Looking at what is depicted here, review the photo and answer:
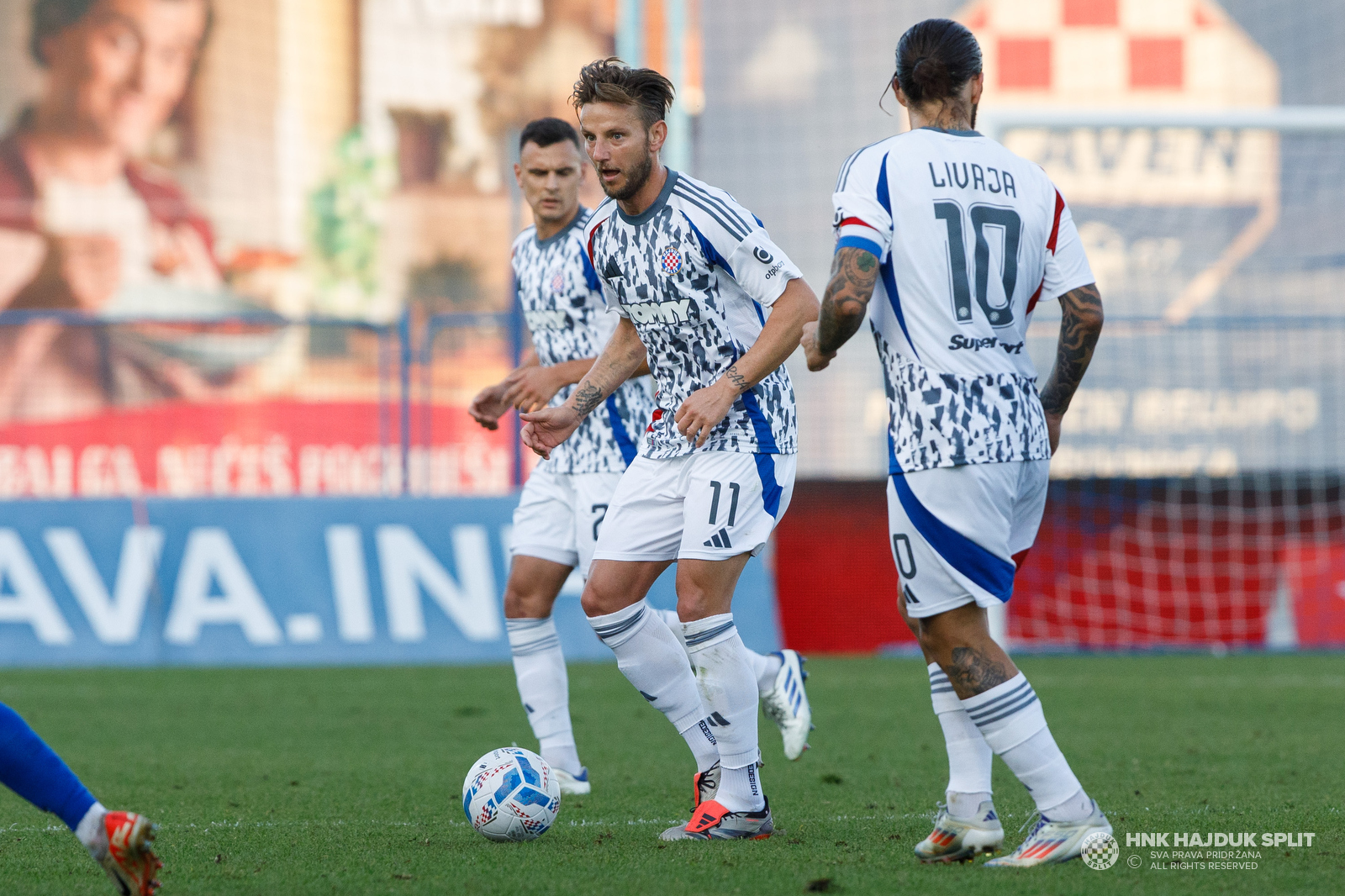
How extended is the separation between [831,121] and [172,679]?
981 cm

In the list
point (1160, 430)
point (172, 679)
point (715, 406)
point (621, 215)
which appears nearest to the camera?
point (715, 406)

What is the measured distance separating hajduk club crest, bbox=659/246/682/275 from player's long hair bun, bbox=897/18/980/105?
854 millimetres

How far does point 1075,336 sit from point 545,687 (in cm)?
253

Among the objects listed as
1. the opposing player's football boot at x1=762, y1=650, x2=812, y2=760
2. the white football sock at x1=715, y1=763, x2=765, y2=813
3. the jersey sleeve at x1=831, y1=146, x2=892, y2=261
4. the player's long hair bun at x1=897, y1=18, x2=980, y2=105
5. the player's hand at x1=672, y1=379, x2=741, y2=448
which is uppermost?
the player's long hair bun at x1=897, y1=18, x2=980, y2=105

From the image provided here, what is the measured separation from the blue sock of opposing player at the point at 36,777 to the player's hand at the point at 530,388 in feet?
6.26

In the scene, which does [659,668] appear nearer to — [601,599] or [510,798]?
[601,599]

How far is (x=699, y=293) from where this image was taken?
4.37 m

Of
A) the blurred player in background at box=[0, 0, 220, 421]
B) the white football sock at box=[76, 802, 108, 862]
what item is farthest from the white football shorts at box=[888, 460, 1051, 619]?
the blurred player in background at box=[0, 0, 220, 421]

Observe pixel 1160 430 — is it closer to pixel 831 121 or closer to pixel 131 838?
pixel 831 121

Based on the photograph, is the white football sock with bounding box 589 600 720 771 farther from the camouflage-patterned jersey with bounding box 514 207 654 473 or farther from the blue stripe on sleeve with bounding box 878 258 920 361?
the blue stripe on sleeve with bounding box 878 258 920 361

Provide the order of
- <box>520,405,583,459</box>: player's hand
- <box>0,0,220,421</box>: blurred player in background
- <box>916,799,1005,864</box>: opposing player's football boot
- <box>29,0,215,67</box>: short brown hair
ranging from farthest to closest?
<box>29,0,215,67</box>: short brown hair < <box>0,0,220,421</box>: blurred player in background < <box>520,405,583,459</box>: player's hand < <box>916,799,1005,864</box>: opposing player's football boot

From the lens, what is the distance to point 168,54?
2056 cm

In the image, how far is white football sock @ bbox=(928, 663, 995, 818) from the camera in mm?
3936

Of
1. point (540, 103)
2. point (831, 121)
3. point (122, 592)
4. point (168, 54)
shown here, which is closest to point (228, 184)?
point (168, 54)
